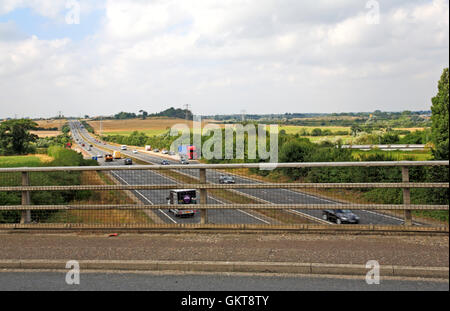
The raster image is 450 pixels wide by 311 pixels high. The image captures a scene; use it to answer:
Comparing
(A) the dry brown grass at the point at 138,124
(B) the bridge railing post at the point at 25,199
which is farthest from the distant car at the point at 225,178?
(A) the dry brown grass at the point at 138,124

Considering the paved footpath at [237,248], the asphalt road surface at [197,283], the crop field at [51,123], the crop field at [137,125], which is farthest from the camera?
the crop field at [137,125]

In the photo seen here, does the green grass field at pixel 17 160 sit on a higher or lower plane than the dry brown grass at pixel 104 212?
lower

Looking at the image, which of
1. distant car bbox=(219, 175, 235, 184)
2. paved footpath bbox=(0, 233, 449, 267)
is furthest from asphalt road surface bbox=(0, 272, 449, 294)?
distant car bbox=(219, 175, 235, 184)

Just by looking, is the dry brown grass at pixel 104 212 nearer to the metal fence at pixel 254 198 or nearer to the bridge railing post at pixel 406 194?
the metal fence at pixel 254 198

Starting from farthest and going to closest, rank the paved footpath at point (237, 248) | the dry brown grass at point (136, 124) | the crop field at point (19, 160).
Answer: the dry brown grass at point (136, 124)
the crop field at point (19, 160)
the paved footpath at point (237, 248)

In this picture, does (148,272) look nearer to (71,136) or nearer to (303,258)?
(303,258)

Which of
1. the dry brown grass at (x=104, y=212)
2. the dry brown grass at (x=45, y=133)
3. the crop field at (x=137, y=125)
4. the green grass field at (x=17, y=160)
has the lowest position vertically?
the green grass field at (x=17, y=160)

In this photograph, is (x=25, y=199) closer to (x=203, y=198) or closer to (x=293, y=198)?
(x=203, y=198)

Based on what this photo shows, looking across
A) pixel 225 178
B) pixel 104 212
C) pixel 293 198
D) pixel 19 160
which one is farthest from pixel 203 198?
pixel 19 160
